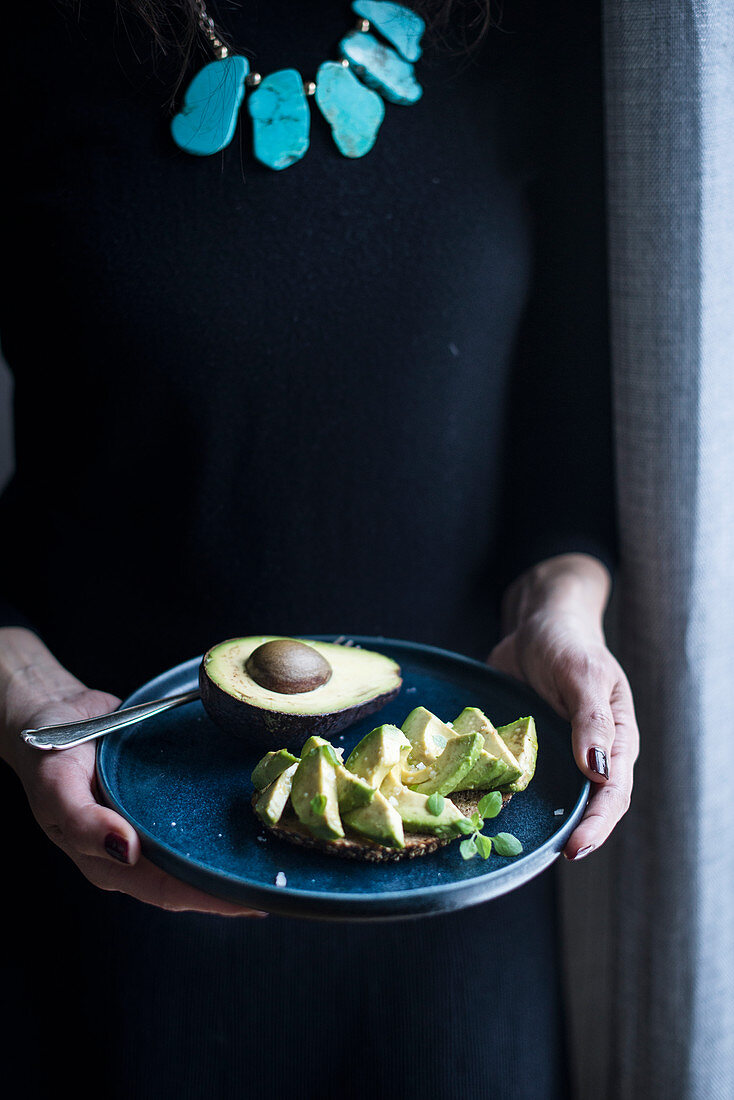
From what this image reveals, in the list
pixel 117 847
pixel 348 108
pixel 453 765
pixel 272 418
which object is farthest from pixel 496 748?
pixel 348 108

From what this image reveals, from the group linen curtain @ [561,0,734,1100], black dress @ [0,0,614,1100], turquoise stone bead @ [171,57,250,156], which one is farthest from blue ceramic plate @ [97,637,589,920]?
turquoise stone bead @ [171,57,250,156]

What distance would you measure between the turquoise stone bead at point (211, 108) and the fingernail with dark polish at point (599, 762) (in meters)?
0.60

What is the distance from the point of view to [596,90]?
34.0 inches

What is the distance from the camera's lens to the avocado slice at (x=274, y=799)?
57 centimetres

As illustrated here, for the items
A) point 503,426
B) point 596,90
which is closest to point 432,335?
point 503,426

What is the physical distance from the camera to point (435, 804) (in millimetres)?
562

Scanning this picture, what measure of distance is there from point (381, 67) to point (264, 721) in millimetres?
600

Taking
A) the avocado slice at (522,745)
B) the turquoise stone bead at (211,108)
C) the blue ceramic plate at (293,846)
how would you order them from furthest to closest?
the turquoise stone bead at (211,108)
the avocado slice at (522,745)
the blue ceramic plate at (293,846)

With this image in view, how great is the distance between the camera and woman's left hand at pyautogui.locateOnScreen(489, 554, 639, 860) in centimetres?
60

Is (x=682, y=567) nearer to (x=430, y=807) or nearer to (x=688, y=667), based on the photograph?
(x=688, y=667)

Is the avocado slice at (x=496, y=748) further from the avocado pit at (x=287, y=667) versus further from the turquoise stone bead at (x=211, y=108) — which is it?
the turquoise stone bead at (x=211, y=108)

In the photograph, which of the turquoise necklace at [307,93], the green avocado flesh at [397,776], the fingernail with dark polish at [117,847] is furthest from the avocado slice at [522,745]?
the turquoise necklace at [307,93]

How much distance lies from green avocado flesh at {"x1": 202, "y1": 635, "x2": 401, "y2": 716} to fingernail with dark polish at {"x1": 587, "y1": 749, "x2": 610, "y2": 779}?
182 mm

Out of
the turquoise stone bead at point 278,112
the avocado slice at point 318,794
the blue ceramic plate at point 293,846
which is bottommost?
the blue ceramic plate at point 293,846
